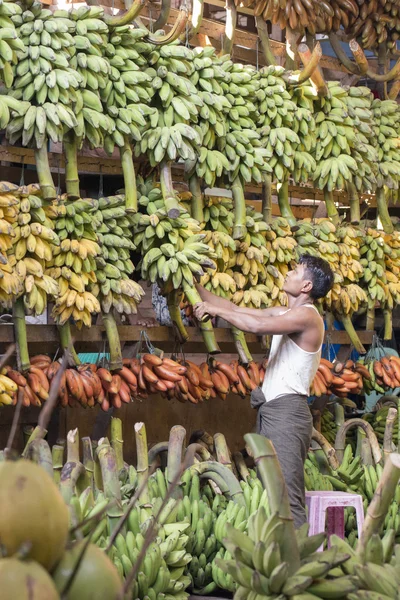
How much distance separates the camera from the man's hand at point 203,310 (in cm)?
342

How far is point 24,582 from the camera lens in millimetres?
909

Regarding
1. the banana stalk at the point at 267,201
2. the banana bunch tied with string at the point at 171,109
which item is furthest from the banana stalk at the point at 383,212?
the banana bunch tied with string at the point at 171,109

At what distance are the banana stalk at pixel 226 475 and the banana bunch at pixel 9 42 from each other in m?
1.51

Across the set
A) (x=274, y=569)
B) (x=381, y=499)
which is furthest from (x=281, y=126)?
(x=274, y=569)

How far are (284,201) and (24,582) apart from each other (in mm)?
3808

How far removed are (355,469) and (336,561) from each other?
268cm

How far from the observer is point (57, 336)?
11.6 ft

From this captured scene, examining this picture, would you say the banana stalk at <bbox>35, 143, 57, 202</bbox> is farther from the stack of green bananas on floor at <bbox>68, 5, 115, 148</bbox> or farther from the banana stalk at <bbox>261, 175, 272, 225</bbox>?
the banana stalk at <bbox>261, 175, 272, 225</bbox>

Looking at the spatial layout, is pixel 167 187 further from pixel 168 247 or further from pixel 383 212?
pixel 383 212

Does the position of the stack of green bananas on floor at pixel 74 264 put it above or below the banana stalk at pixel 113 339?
above

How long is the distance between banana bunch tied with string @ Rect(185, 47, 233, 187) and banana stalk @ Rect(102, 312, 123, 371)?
2.51 ft

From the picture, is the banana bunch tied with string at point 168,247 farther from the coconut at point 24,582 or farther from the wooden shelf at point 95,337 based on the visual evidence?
the coconut at point 24,582

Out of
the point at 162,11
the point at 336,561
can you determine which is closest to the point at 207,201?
the point at 162,11

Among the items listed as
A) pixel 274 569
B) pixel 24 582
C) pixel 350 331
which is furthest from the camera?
pixel 350 331
